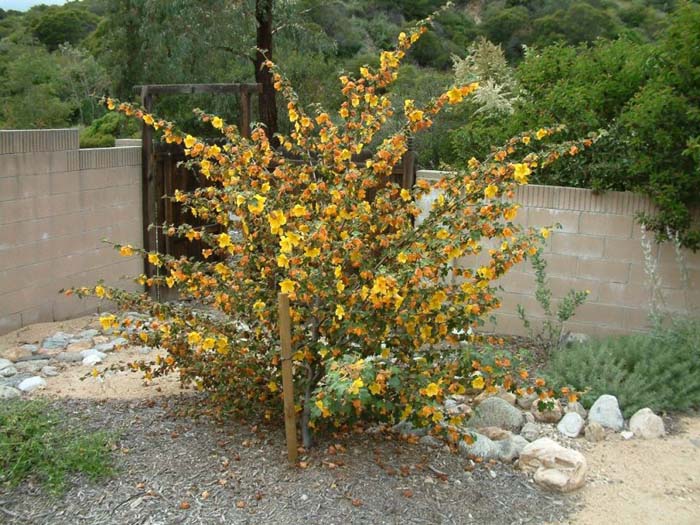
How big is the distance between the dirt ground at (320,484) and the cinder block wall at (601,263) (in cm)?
225

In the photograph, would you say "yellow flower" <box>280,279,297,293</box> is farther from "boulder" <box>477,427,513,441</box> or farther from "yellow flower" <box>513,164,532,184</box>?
"boulder" <box>477,427,513,441</box>

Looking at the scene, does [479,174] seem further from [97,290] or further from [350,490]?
[97,290]

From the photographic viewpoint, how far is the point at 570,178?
7762 mm

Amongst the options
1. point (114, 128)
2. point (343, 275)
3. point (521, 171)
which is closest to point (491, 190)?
point (521, 171)

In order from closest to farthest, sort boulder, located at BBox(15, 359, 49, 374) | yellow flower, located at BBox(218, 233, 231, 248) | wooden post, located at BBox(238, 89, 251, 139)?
yellow flower, located at BBox(218, 233, 231, 248), boulder, located at BBox(15, 359, 49, 374), wooden post, located at BBox(238, 89, 251, 139)

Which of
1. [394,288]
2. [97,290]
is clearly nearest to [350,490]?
[394,288]

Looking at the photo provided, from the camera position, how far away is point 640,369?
5.89 meters

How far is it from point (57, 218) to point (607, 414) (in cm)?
492

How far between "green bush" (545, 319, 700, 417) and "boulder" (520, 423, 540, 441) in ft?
1.44

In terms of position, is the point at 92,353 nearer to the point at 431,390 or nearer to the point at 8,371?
the point at 8,371

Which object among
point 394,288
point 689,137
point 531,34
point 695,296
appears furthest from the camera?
point 531,34

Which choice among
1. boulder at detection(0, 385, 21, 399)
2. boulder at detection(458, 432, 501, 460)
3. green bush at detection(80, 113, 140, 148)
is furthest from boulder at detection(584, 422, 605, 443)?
green bush at detection(80, 113, 140, 148)

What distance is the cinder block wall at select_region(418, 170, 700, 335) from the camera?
715 centimetres

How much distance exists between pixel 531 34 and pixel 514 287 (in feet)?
71.8
